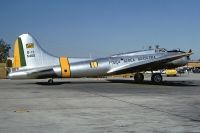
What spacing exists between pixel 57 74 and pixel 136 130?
22.5m

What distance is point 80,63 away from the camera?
108 feet

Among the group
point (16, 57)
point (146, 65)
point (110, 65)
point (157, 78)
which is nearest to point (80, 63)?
point (110, 65)

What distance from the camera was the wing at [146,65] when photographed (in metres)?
34.2

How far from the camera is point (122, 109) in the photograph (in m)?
14.7

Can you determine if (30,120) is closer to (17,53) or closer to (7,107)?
(7,107)

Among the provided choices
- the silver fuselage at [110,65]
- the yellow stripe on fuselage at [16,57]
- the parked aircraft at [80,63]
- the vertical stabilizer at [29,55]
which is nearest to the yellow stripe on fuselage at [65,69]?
the parked aircraft at [80,63]

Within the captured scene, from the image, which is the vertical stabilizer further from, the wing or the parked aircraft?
the wing

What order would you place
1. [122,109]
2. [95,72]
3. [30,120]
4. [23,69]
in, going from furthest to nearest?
[95,72]
[23,69]
[122,109]
[30,120]

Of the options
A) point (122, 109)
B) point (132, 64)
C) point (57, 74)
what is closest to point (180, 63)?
point (132, 64)

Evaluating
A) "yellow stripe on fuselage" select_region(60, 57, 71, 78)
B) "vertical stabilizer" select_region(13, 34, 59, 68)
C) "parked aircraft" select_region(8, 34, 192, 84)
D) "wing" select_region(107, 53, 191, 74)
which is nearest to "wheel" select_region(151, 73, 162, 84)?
"parked aircraft" select_region(8, 34, 192, 84)

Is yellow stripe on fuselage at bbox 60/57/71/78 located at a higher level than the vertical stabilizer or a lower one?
lower

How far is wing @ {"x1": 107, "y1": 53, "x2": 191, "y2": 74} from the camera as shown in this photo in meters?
34.2

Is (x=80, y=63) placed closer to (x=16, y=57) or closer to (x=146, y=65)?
(x=16, y=57)

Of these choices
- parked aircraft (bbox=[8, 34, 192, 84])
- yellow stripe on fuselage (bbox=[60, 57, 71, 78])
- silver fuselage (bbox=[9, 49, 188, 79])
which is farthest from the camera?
yellow stripe on fuselage (bbox=[60, 57, 71, 78])
